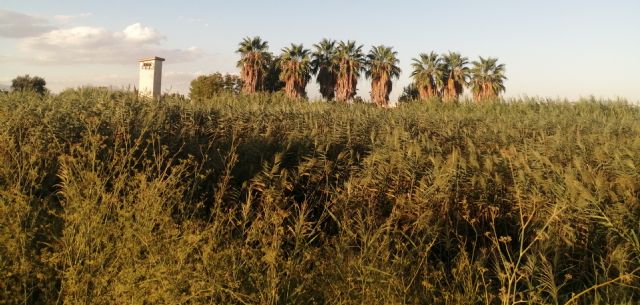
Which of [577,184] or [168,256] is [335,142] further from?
[168,256]

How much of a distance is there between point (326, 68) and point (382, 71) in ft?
16.4

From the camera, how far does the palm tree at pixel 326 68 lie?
3953 centimetres

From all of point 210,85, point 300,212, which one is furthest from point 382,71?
point 300,212

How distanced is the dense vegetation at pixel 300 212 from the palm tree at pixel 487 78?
2728 cm

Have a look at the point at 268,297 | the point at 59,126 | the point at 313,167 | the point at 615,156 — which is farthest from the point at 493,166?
the point at 59,126

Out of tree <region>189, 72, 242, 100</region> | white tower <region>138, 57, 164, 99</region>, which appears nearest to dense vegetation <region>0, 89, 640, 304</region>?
white tower <region>138, 57, 164, 99</region>

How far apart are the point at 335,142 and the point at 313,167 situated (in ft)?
4.55

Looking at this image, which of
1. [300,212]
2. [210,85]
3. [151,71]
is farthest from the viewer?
[210,85]

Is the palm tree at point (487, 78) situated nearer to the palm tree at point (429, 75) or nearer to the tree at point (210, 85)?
→ the palm tree at point (429, 75)

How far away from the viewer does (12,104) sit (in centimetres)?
802

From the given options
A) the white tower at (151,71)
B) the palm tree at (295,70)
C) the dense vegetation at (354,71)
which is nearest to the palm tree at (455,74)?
the dense vegetation at (354,71)

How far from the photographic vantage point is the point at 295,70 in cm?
3797

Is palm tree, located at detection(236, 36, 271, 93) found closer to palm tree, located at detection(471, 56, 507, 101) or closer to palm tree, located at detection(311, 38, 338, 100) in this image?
palm tree, located at detection(311, 38, 338, 100)

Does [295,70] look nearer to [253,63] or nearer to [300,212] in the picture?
[253,63]
